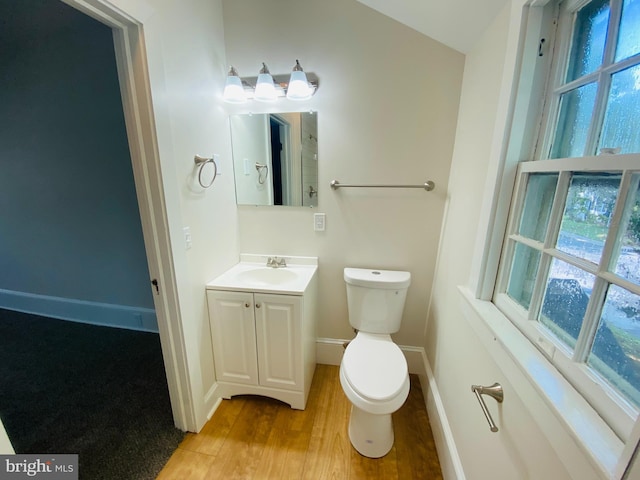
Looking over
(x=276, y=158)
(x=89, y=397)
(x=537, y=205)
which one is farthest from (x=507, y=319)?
(x=89, y=397)

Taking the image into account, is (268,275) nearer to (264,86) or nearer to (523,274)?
(264,86)

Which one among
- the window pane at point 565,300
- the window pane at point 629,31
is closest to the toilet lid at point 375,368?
the window pane at point 565,300

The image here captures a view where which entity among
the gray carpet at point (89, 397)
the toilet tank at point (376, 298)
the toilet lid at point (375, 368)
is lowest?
the gray carpet at point (89, 397)

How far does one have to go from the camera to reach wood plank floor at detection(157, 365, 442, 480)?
126 cm

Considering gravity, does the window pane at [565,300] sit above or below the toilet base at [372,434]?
above

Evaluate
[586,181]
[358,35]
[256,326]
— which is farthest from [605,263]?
[358,35]

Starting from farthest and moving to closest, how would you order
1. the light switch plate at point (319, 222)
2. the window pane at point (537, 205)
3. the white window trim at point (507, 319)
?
the light switch plate at point (319, 222), the window pane at point (537, 205), the white window trim at point (507, 319)

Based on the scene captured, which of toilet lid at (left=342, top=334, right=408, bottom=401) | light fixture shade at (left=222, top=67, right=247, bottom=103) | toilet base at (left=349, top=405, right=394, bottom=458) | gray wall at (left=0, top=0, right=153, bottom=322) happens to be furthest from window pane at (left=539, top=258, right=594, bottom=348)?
gray wall at (left=0, top=0, right=153, bottom=322)

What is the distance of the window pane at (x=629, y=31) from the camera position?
59cm

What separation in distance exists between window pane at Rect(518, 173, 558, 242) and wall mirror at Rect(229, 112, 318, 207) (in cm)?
114

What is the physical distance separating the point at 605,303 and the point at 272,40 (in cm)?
196

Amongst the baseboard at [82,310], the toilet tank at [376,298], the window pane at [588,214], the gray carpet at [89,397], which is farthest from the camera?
the baseboard at [82,310]

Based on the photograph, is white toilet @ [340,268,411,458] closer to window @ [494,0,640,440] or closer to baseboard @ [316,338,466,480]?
baseboard @ [316,338,466,480]

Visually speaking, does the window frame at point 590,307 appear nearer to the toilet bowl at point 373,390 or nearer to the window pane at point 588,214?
the window pane at point 588,214
